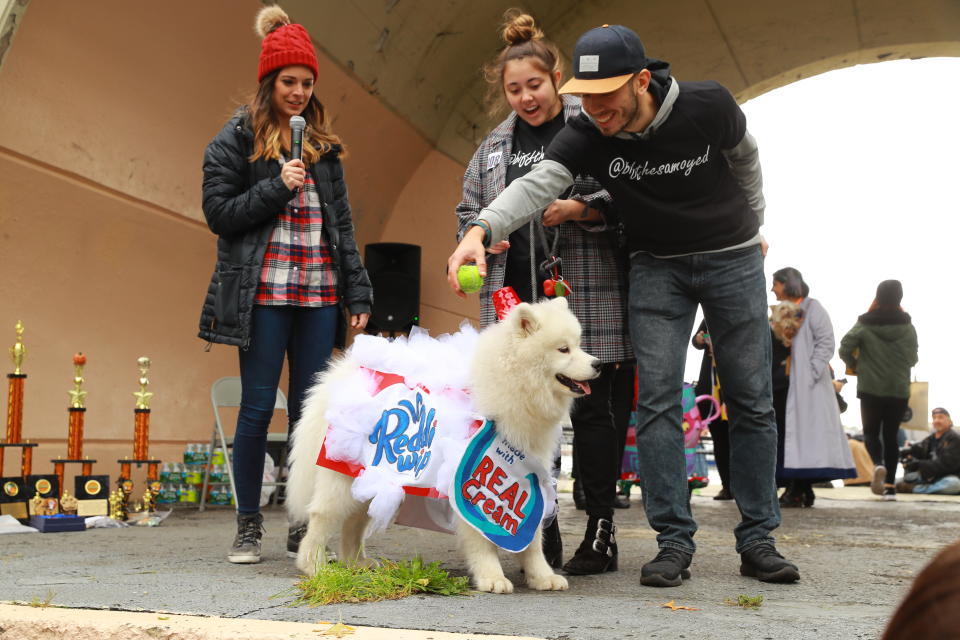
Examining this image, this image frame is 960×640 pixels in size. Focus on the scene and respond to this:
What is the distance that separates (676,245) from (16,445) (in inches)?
168

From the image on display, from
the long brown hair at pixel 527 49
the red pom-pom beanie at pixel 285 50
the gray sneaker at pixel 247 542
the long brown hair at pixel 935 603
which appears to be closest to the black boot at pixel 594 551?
the gray sneaker at pixel 247 542

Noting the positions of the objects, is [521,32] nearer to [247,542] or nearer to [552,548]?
[552,548]

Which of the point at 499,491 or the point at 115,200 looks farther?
the point at 115,200

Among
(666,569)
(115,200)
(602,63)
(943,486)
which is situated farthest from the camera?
(943,486)

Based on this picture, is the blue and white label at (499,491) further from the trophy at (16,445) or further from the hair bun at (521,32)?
the trophy at (16,445)

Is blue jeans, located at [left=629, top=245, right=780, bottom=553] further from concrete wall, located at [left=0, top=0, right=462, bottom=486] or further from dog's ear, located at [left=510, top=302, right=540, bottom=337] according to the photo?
concrete wall, located at [left=0, top=0, right=462, bottom=486]

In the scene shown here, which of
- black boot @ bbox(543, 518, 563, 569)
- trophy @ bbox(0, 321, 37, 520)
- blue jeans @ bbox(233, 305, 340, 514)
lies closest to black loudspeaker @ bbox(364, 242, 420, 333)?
trophy @ bbox(0, 321, 37, 520)

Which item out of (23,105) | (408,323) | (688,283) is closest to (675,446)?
(688,283)

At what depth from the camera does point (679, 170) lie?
9.77 ft

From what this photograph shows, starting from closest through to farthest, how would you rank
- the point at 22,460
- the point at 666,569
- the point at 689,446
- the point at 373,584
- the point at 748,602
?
1. the point at 748,602
2. the point at 373,584
3. the point at 666,569
4. the point at 22,460
5. the point at 689,446

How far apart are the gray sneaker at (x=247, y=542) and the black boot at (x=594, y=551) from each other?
4.17ft

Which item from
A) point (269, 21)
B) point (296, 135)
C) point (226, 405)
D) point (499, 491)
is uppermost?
point (269, 21)

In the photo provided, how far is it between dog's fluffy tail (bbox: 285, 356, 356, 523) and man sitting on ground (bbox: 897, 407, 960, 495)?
30.2 ft

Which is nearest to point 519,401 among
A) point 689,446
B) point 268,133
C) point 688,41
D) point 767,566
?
point 767,566
